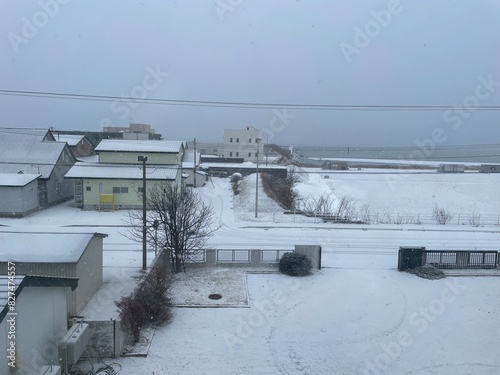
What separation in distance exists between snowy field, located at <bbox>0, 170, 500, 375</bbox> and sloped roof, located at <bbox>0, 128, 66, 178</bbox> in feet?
28.4

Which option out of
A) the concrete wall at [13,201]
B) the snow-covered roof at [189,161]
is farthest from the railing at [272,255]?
the snow-covered roof at [189,161]

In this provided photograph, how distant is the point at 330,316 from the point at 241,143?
6311cm

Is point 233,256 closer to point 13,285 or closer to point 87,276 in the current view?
point 87,276

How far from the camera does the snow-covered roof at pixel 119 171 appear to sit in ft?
93.1

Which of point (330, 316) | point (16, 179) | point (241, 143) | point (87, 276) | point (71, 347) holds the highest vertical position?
point (241, 143)

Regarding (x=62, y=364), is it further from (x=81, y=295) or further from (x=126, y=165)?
(x=126, y=165)

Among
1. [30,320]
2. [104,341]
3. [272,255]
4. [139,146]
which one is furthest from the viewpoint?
[139,146]

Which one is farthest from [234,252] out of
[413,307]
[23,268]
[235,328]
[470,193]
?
[470,193]

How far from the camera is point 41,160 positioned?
2969 cm

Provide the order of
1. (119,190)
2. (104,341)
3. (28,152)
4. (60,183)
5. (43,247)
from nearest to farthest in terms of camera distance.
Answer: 1. (104,341)
2. (43,247)
3. (119,190)
4. (60,183)
5. (28,152)

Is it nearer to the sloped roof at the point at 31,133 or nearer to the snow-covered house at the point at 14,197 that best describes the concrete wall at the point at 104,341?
the snow-covered house at the point at 14,197

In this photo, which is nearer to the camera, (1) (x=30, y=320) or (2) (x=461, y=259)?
(1) (x=30, y=320)

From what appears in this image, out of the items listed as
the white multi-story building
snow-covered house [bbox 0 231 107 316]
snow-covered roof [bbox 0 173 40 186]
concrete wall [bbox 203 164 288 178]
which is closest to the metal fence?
snow-covered house [bbox 0 231 107 316]

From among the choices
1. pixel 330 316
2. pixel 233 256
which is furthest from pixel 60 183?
pixel 330 316
